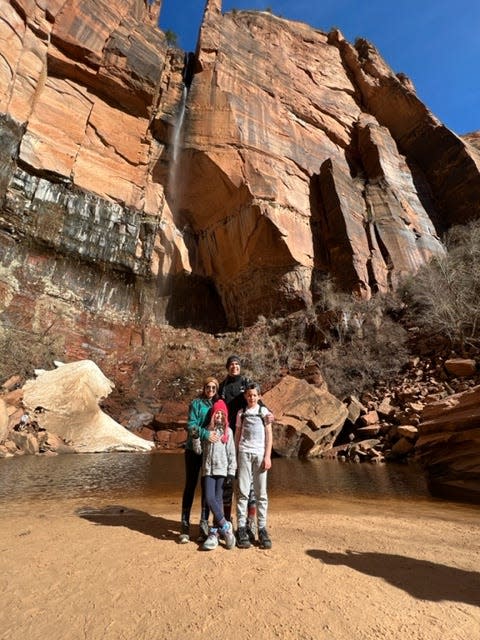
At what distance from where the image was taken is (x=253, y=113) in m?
23.7

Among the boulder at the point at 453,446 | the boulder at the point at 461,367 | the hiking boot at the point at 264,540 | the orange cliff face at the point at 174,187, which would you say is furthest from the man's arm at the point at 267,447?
the orange cliff face at the point at 174,187

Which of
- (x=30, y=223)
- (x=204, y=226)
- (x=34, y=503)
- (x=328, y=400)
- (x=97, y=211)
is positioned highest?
(x=204, y=226)

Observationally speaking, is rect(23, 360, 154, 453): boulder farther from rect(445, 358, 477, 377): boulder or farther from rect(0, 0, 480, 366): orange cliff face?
rect(445, 358, 477, 377): boulder

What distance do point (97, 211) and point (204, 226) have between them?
663 centimetres

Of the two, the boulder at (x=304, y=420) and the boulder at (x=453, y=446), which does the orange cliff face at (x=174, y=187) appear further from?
the boulder at (x=453, y=446)

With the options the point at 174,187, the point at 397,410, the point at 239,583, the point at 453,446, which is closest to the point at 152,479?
the point at 239,583

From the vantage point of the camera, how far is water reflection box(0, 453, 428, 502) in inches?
225

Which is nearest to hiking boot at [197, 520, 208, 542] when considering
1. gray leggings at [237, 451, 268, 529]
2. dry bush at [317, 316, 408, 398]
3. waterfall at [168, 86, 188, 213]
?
gray leggings at [237, 451, 268, 529]

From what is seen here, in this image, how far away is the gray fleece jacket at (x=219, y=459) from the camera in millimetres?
3297

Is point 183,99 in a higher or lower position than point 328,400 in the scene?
higher

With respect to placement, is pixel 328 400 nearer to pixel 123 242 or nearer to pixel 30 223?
pixel 123 242

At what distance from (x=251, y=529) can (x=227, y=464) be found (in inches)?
28.6

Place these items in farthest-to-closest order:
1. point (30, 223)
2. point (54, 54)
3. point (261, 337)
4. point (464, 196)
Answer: point (464, 196) < point (261, 337) < point (54, 54) < point (30, 223)

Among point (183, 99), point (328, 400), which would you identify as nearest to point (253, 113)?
point (183, 99)
